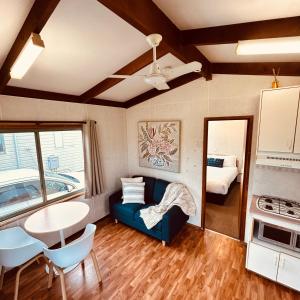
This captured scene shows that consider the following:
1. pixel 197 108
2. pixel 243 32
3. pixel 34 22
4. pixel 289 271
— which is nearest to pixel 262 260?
pixel 289 271

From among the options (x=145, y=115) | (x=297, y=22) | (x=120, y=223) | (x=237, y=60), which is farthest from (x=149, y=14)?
(x=120, y=223)

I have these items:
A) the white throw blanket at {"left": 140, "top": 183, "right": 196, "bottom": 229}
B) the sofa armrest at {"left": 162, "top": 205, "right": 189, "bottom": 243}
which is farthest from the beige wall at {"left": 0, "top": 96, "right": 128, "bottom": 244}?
the sofa armrest at {"left": 162, "top": 205, "right": 189, "bottom": 243}

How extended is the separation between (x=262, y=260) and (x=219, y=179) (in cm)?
225

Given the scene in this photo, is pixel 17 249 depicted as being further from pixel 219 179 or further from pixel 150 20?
pixel 219 179

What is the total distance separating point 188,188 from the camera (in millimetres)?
3436

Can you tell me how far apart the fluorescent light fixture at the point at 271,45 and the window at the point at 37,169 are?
286 cm

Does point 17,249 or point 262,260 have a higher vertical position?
point 17,249

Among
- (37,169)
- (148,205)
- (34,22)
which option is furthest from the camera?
(148,205)

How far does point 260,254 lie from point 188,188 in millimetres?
1469

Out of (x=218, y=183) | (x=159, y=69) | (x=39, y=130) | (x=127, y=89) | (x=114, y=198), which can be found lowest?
(x=114, y=198)

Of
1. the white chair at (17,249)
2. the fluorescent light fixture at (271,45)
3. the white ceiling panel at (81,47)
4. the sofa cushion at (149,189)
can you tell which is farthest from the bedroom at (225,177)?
the white chair at (17,249)

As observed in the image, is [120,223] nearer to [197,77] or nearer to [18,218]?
[18,218]

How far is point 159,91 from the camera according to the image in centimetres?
352

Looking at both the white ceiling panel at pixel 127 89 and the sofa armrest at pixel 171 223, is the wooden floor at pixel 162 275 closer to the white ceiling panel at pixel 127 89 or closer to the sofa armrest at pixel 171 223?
the sofa armrest at pixel 171 223
